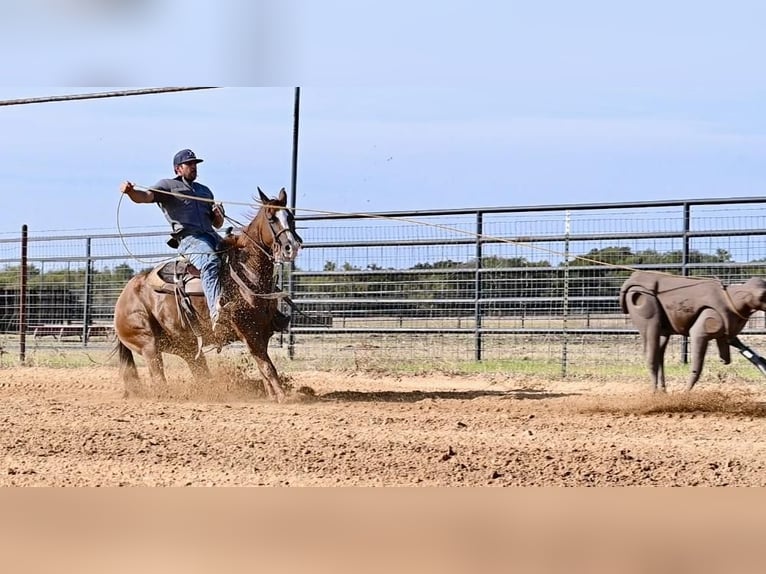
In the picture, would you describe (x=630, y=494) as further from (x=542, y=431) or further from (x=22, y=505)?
(x=542, y=431)

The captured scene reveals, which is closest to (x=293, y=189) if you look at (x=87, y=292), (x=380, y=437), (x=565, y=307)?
(x=87, y=292)

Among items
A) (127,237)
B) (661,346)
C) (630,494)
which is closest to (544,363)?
(661,346)

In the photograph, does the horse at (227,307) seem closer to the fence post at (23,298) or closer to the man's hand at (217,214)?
the man's hand at (217,214)

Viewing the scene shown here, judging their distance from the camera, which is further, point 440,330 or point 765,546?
point 440,330

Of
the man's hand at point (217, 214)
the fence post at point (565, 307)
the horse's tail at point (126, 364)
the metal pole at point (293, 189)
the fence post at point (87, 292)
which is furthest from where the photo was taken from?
the fence post at point (87, 292)

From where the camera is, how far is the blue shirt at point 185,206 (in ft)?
31.8

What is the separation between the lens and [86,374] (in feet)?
45.9

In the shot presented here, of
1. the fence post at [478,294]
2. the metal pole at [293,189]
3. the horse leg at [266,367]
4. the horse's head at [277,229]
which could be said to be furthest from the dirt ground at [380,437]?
the metal pole at [293,189]

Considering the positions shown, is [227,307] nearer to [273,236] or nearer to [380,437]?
[273,236]

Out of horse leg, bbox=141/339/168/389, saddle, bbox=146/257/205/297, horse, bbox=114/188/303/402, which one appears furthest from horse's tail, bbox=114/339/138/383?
saddle, bbox=146/257/205/297

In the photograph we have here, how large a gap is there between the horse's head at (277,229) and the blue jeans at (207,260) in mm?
430

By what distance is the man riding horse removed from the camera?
378 inches

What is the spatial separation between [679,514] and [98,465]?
4569mm

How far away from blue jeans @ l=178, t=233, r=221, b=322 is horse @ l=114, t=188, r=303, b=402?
0.26 feet
